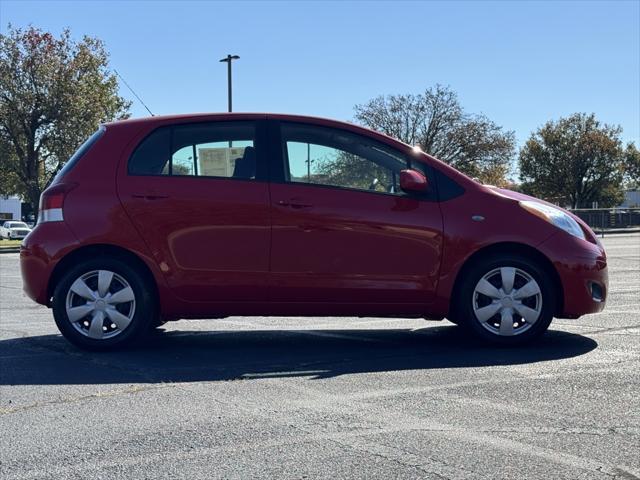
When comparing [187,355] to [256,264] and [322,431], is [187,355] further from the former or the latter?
[322,431]

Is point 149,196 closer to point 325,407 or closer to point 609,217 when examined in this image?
point 325,407

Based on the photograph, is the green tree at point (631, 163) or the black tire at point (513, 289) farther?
the green tree at point (631, 163)

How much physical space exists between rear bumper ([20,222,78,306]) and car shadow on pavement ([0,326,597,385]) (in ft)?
1.58

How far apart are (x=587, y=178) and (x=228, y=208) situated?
205ft

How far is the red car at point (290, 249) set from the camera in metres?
5.82

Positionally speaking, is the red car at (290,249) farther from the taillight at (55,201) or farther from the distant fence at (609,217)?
the distant fence at (609,217)

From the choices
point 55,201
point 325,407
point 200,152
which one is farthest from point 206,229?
point 325,407

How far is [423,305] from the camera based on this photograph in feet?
19.3

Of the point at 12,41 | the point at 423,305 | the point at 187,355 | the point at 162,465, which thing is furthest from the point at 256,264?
the point at 12,41

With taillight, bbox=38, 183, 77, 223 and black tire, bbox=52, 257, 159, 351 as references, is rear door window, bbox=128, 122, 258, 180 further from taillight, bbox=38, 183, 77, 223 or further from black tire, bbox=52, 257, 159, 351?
black tire, bbox=52, 257, 159, 351

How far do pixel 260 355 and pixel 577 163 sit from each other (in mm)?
61070

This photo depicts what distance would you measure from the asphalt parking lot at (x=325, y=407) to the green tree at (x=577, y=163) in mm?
58875

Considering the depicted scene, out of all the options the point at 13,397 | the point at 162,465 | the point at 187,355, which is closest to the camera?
the point at 162,465

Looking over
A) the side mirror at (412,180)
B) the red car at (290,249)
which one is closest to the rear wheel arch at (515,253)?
the red car at (290,249)
